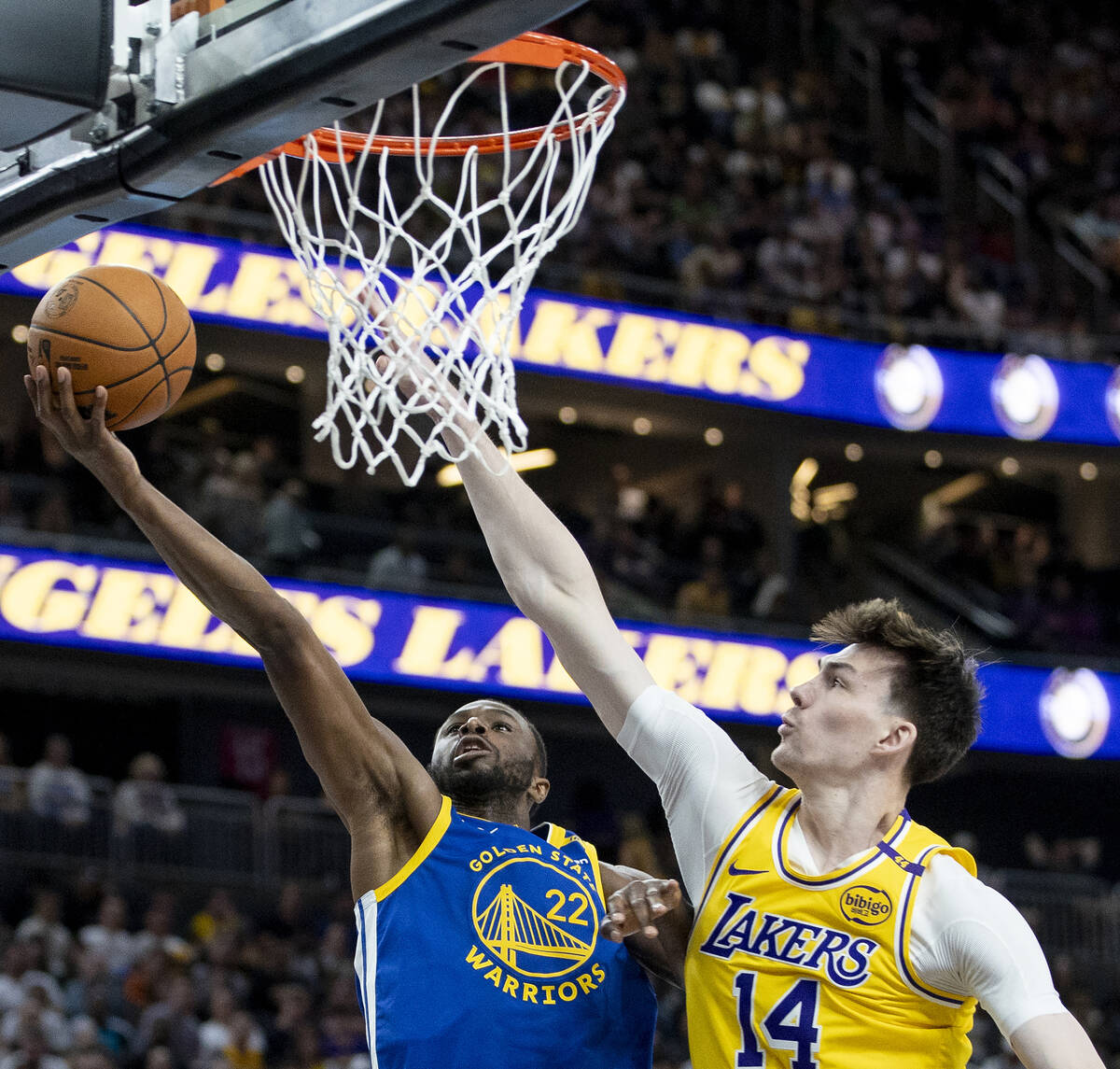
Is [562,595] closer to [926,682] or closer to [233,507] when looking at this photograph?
[926,682]

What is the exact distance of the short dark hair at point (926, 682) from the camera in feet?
11.2

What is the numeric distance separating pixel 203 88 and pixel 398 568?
12146 mm

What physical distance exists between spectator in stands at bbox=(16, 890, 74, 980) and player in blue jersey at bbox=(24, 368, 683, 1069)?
752 cm

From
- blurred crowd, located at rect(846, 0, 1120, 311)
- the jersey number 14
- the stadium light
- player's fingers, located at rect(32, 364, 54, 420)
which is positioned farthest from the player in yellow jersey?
blurred crowd, located at rect(846, 0, 1120, 311)

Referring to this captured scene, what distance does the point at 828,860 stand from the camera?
3.30 m

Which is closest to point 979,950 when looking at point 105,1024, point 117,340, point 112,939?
point 117,340

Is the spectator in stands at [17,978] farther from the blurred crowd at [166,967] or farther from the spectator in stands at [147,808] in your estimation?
the spectator in stands at [147,808]

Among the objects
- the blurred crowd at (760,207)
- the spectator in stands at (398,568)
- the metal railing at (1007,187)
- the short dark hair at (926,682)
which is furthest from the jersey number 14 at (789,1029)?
the metal railing at (1007,187)

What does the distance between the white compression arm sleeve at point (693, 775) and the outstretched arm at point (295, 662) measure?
0.52 m

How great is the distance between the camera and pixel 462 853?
3.75m

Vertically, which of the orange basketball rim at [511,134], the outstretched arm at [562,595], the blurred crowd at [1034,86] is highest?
the orange basketball rim at [511,134]

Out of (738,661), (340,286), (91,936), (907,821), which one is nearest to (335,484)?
(738,661)

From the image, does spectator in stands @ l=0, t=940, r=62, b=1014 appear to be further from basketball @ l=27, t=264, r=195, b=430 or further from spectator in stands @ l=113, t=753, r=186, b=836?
basketball @ l=27, t=264, r=195, b=430

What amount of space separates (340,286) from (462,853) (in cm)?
137
